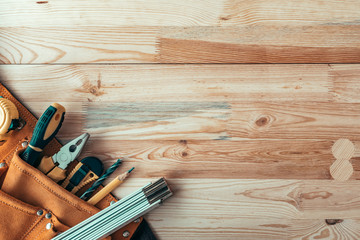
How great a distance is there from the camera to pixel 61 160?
2.32 ft

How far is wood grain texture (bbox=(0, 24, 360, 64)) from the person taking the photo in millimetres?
747

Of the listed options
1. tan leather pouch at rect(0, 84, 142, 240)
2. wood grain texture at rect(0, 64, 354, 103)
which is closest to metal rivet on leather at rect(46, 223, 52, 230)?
tan leather pouch at rect(0, 84, 142, 240)

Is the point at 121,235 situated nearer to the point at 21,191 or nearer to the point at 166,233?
the point at 166,233

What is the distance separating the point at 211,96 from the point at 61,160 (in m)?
0.36

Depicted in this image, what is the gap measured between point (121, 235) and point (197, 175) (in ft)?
0.71

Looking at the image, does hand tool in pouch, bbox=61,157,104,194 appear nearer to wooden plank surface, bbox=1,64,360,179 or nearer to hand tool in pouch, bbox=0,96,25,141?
wooden plank surface, bbox=1,64,360,179

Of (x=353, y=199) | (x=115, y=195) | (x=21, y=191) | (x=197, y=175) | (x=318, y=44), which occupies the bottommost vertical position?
(x=21, y=191)

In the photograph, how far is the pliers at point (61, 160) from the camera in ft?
2.31

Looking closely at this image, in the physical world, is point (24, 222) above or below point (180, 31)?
below

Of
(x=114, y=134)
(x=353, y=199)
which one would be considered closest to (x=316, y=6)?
(x=353, y=199)

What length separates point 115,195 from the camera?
0.74m

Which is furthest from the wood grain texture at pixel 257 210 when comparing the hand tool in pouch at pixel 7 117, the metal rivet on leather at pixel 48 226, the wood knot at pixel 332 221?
the hand tool in pouch at pixel 7 117

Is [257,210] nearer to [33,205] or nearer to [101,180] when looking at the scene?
[101,180]

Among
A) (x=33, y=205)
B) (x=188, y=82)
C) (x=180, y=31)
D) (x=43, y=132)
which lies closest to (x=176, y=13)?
(x=180, y=31)
